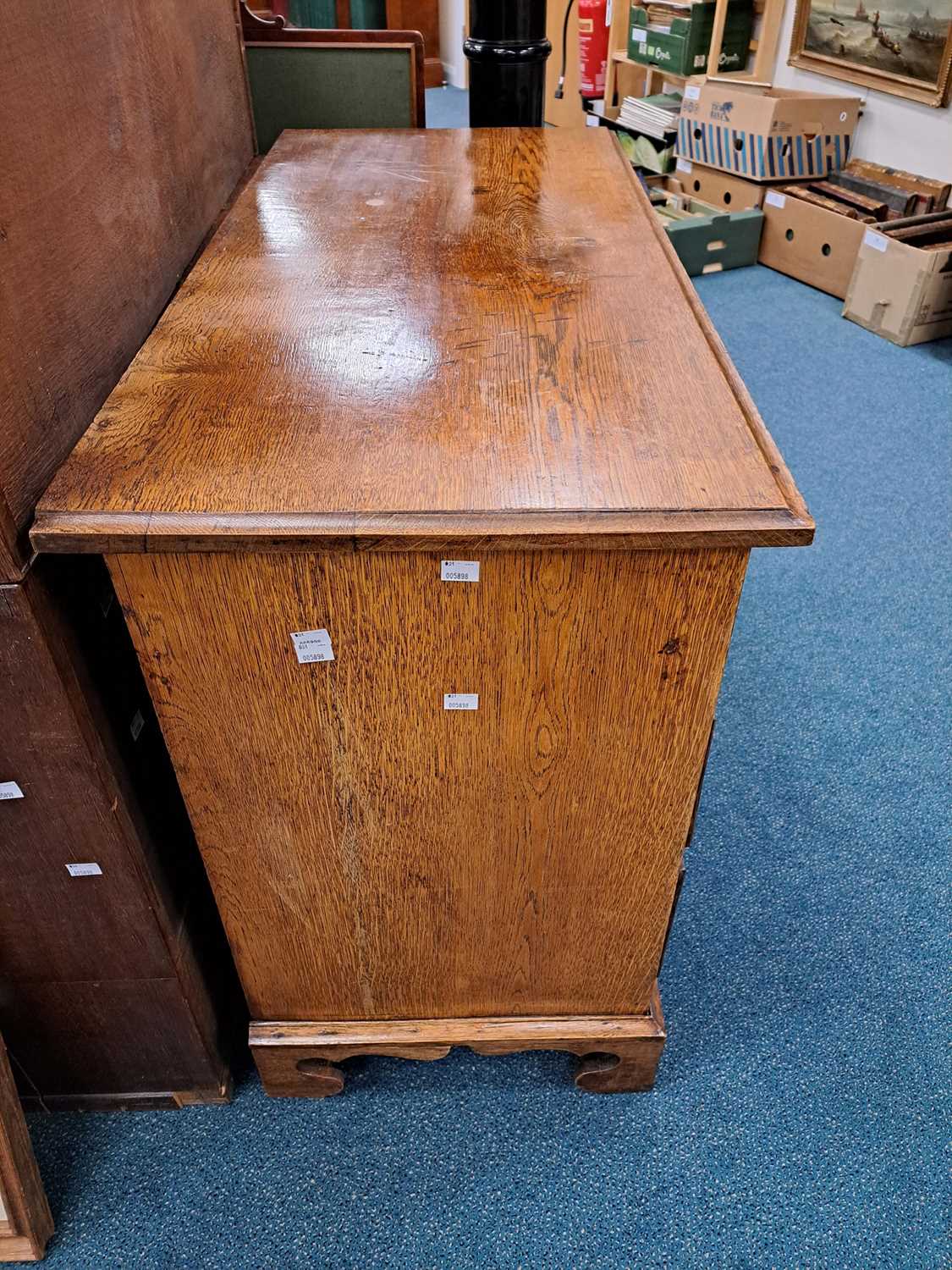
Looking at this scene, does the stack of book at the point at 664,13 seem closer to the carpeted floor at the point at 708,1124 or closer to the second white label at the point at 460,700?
the carpeted floor at the point at 708,1124

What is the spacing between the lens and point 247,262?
1.16 meters

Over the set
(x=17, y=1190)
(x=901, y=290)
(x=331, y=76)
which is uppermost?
(x=331, y=76)

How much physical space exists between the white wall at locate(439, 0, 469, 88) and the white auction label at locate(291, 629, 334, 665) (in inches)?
256

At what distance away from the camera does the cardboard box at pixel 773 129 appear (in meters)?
3.35

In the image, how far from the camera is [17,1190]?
1024mm

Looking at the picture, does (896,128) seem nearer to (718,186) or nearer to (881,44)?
(881,44)

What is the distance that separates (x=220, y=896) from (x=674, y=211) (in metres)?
3.57

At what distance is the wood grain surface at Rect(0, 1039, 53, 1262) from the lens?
101cm

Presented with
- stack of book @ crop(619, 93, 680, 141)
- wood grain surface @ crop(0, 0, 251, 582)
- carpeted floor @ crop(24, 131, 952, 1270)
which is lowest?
carpeted floor @ crop(24, 131, 952, 1270)

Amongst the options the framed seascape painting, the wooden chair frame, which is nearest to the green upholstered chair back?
the wooden chair frame

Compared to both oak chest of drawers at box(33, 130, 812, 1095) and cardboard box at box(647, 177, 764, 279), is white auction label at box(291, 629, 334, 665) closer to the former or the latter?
oak chest of drawers at box(33, 130, 812, 1095)

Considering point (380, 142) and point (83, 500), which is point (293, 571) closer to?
point (83, 500)

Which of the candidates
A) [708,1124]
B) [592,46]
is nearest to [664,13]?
[592,46]

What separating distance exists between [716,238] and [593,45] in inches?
77.9
